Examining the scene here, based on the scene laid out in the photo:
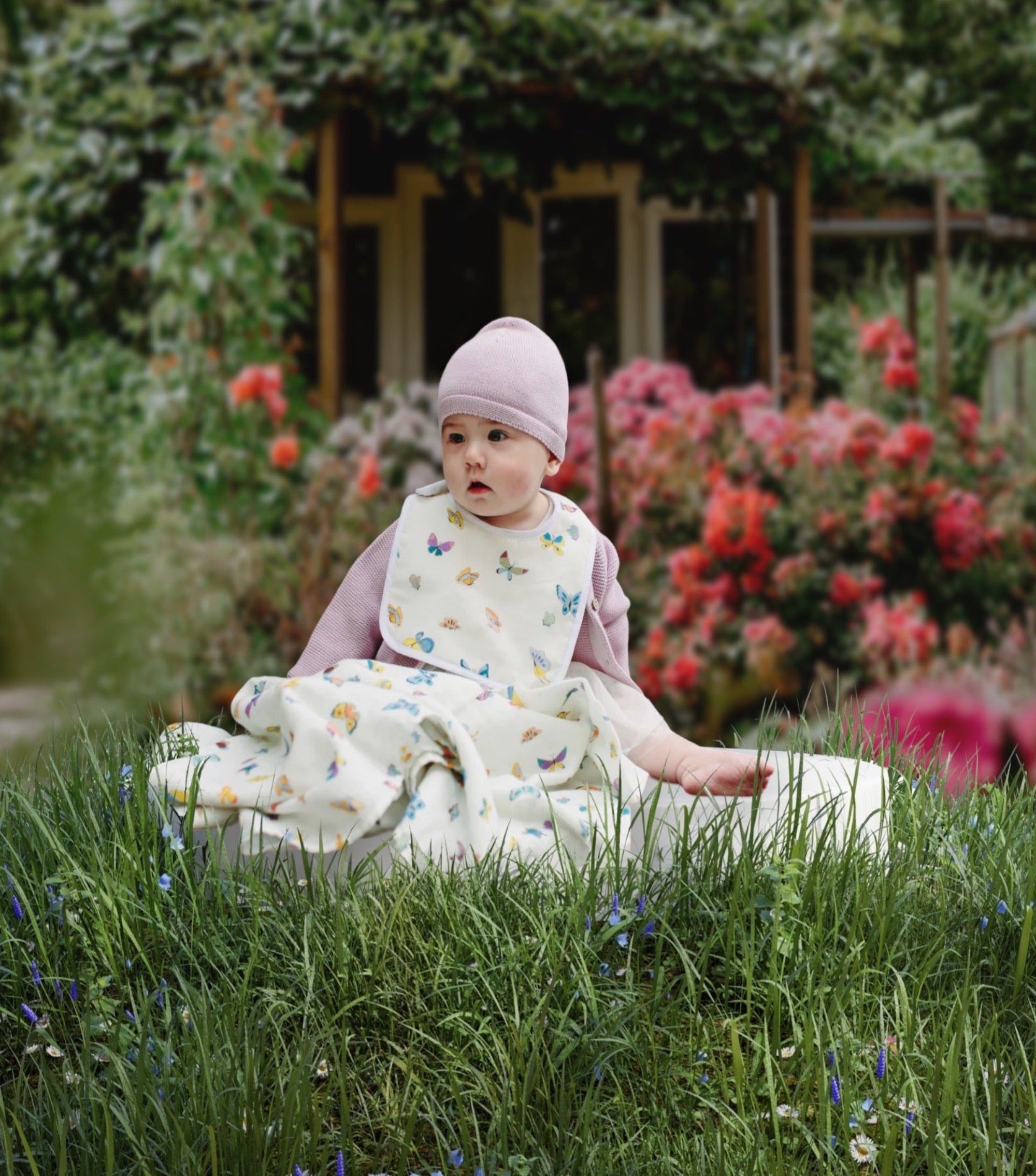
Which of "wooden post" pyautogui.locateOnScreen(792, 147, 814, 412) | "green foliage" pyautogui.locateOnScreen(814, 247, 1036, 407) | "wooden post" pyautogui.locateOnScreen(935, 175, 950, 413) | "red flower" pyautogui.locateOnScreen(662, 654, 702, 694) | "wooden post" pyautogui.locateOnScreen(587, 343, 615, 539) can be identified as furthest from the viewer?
"green foliage" pyautogui.locateOnScreen(814, 247, 1036, 407)

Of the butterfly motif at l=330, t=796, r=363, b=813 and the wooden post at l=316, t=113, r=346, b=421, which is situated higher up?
the wooden post at l=316, t=113, r=346, b=421

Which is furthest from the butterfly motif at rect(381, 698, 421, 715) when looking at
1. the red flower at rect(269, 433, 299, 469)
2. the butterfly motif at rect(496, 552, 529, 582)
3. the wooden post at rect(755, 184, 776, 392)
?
the wooden post at rect(755, 184, 776, 392)

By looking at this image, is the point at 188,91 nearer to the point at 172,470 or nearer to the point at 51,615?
the point at 172,470

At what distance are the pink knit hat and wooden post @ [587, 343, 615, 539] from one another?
376 cm

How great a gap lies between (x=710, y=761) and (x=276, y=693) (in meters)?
0.68

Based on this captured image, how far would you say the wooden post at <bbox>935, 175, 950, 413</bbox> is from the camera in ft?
27.5

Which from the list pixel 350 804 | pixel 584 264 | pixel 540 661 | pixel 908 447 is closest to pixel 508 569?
pixel 540 661

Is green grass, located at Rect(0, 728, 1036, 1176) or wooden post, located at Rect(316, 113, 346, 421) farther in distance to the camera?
wooden post, located at Rect(316, 113, 346, 421)

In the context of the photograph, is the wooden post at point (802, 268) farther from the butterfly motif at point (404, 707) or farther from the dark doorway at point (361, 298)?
the butterfly motif at point (404, 707)

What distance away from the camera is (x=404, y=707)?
2.17m

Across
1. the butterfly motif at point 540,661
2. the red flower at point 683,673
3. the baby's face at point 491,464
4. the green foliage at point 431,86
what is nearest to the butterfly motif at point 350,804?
the butterfly motif at point 540,661

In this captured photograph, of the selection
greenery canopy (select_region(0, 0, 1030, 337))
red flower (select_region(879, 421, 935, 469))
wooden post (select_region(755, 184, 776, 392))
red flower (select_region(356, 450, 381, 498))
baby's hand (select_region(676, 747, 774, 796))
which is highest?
greenery canopy (select_region(0, 0, 1030, 337))

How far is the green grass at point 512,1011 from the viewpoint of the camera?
1.71 m

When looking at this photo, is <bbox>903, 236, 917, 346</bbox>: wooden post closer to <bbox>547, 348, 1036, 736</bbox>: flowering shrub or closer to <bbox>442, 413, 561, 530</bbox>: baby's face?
<bbox>547, 348, 1036, 736</bbox>: flowering shrub
